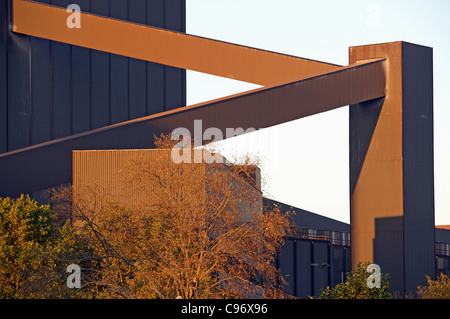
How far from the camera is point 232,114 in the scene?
39875 millimetres

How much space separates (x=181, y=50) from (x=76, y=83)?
17.0 metres

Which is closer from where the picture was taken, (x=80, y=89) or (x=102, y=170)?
(x=102, y=170)

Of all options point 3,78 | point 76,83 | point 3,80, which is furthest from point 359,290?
point 76,83

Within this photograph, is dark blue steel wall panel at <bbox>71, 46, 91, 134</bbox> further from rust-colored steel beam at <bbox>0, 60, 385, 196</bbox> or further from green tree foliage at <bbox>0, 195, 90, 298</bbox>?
green tree foliage at <bbox>0, 195, 90, 298</bbox>

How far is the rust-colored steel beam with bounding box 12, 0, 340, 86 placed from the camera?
142 feet

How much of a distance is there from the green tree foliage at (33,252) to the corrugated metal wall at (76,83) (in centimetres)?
2042

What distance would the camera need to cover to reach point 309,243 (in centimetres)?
6694

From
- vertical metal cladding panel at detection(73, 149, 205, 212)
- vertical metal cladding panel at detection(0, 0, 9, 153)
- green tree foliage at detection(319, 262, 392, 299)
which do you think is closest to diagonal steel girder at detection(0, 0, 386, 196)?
vertical metal cladding panel at detection(73, 149, 205, 212)

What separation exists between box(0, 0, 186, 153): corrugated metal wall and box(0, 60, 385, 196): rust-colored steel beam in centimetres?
1496

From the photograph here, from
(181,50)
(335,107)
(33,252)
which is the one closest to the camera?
(33,252)

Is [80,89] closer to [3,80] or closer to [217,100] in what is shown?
[3,80]
